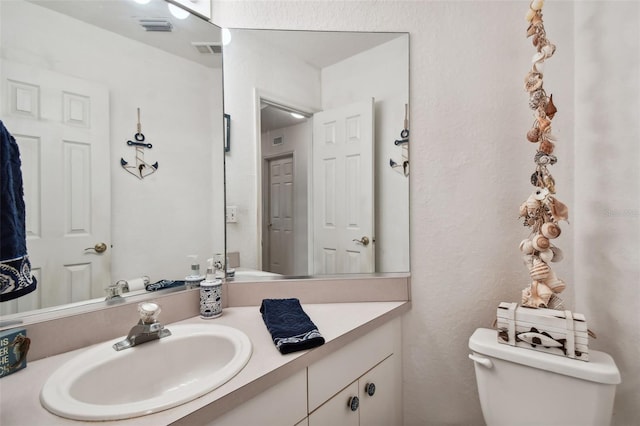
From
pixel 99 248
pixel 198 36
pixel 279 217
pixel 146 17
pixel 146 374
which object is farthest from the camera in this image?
pixel 279 217

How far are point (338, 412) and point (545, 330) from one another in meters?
0.71

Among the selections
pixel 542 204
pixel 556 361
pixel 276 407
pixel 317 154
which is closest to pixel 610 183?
pixel 542 204

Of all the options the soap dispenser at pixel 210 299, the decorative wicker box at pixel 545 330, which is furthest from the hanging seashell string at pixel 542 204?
the soap dispenser at pixel 210 299

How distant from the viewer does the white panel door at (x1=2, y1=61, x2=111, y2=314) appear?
31.5 inches

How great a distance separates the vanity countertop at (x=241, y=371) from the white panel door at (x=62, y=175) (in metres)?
0.22

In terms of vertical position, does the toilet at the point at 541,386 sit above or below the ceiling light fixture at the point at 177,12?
below

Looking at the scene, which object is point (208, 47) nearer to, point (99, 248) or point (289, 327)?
point (99, 248)

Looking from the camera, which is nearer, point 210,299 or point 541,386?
point 541,386

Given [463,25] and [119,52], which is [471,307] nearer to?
[463,25]

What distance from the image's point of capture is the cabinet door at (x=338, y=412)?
87cm

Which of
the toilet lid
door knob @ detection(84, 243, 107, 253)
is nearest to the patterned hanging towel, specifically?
door knob @ detection(84, 243, 107, 253)

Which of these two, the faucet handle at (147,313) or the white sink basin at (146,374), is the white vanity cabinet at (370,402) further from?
the faucet handle at (147,313)

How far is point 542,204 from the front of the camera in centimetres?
103

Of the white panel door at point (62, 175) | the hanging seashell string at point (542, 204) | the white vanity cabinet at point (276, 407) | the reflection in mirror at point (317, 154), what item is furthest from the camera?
Result: the reflection in mirror at point (317, 154)
